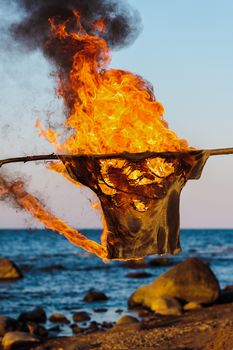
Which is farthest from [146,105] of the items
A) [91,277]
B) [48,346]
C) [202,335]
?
[91,277]

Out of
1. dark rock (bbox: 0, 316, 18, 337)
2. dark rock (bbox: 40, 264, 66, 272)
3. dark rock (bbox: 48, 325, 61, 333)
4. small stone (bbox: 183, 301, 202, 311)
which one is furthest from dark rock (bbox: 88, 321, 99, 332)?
dark rock (bbox: 40, 264, 66, 272)

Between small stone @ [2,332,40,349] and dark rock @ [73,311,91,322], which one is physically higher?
dark rock @ [73,311,91,322]

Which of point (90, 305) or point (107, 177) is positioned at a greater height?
point (107, 177)

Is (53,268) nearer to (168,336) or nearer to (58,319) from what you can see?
(58,319)

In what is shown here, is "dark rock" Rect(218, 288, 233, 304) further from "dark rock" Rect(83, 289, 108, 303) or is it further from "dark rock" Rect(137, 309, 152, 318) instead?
"dark rock" Rect(83, 289, 108, 303)

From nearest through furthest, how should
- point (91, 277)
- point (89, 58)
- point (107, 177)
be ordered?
1. point (107, 177)
2. point (89, 58)
3. point (91, 277)

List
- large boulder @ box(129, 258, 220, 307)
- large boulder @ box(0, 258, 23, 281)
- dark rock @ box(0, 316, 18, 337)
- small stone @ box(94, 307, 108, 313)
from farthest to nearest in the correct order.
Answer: large boulder @ box(0, 258, 23, 281)
small stone @ box(94, 307, 108, 313)
large boulder @ box(129, 258, 220, 307)
dark rock @ box(0, 316, 18, 337)

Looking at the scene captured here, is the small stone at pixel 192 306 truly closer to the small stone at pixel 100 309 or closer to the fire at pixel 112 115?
the small stone at pixel 100 309

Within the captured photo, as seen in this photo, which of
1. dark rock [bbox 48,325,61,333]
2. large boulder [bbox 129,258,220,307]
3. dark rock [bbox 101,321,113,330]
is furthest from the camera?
large boulder [bbox 129,258,220,307]

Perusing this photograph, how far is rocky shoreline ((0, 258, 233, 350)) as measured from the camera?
14.1 meters

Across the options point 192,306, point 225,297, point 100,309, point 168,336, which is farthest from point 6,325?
point 225,297

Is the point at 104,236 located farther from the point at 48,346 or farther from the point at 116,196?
the point at 48,346

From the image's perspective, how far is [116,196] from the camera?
7.66m

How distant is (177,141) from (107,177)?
1.01 meters
